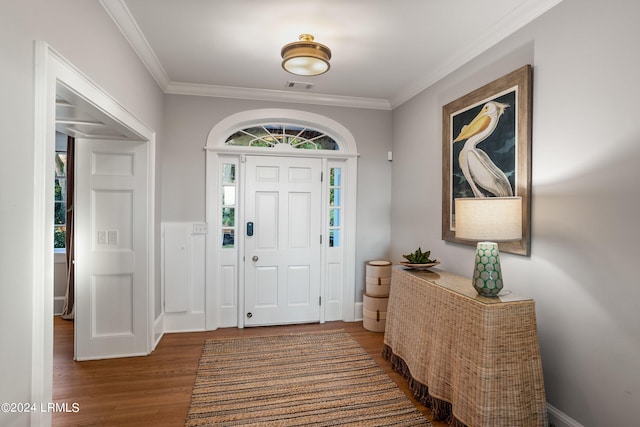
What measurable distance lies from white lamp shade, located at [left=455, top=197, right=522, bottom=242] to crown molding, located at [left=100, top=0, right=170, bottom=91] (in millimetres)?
2549

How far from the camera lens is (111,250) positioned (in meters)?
3.04

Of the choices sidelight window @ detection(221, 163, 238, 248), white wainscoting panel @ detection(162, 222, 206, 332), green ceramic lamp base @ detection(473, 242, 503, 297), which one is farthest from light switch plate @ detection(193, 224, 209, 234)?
green ceramic lamp base @ detection(473, 242, 503, 297)

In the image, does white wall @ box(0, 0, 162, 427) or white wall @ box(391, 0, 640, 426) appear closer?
white wall @ box(0, 0, 162, 427)

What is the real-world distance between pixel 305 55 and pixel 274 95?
55.5 inches

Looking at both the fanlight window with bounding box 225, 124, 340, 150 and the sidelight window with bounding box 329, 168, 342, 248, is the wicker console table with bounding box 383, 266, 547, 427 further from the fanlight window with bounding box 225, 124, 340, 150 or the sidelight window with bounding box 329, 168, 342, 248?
Answer: the fanlight window with bounding box 225, 124, 340, 150

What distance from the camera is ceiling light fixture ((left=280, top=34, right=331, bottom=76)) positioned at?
246cm

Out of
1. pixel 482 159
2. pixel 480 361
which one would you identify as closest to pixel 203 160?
pixel 482 159

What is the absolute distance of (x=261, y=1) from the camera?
2154 mm

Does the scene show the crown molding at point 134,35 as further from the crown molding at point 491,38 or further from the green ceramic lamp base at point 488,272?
the green ceramic lamp base at point 488,272

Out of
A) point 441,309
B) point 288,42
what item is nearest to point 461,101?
point 288,42

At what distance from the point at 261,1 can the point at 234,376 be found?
2754 mm

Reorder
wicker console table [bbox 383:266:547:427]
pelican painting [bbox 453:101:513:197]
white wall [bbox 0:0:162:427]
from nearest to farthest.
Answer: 1. white wall [bbox 0:0:162:427]
2. wicker console table [bbox 383:266:547:427]
3. pelican painting [bbox 453:101:513:197]

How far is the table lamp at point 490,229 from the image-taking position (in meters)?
1.95

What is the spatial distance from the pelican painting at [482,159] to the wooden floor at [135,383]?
1631mm
